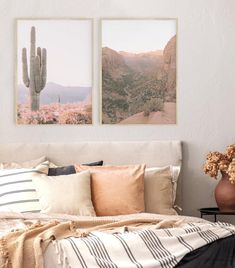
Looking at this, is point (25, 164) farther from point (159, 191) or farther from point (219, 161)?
point (219, 161)

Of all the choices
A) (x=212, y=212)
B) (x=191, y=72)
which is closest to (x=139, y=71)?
(x=191, y=72)

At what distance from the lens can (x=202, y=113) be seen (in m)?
6.43

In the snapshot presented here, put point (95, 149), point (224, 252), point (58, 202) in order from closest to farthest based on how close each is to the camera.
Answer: point (224, 252) < point (58, 202) < point (95, 149)

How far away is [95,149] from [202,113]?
0.97 m

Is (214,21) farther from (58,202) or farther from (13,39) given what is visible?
(58,202)

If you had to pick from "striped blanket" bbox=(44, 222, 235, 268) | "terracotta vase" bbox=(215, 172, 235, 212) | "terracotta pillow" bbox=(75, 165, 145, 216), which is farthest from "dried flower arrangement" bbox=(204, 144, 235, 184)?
"striped blanket" bbox=(44, 222, 235, 268)

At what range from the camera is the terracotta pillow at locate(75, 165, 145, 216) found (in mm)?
5688

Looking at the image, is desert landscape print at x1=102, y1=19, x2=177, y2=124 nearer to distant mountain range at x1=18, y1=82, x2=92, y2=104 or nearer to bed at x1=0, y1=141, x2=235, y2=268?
distant mountain range at x1=18, y1=82, x2=92, y2=104

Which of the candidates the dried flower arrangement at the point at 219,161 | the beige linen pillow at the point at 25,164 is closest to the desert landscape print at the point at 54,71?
the beige linen pillow at the point at 25,164

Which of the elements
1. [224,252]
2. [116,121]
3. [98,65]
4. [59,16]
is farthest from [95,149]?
[224,252]

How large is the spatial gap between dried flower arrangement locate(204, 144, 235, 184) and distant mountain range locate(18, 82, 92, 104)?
3.93ft

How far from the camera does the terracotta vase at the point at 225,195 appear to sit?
6.02 meters

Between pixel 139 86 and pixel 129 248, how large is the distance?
2.51 m

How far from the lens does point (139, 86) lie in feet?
21.3
